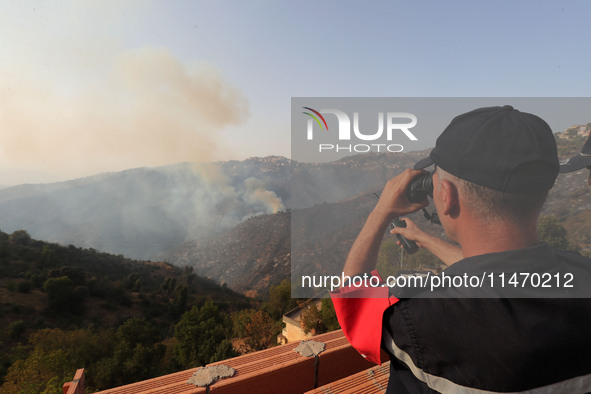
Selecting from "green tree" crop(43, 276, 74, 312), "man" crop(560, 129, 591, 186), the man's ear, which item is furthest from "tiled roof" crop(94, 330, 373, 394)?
"green tree" crop(43, 276, 74, 312)

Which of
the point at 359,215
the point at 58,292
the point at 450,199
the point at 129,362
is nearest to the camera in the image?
the point at 450,199

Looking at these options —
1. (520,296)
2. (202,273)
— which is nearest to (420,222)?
(520,296)

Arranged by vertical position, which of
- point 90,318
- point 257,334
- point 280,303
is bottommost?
point 90,318

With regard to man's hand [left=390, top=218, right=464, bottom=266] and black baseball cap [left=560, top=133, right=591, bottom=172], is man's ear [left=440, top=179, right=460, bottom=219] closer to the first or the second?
man's hand [left=390, top=218, right=464, bottom=266]

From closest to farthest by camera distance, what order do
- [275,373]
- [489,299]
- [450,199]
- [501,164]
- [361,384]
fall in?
1. [489,299]
2. [501,164]
3. [450,199]
4. [361,384]
5. [275,373]

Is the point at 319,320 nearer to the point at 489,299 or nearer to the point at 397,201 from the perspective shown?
the point at 397,201

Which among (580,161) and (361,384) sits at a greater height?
(580,161)

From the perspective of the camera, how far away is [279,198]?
17175 cm

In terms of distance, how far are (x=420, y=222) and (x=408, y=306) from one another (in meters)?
0.97

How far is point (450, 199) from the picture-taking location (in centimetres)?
155

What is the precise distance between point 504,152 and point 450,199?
34 centimetres

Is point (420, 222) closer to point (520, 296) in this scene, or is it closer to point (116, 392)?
point (520, 296)

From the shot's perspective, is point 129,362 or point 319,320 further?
point 319,320

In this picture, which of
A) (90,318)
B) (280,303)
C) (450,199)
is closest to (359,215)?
(450,199)
